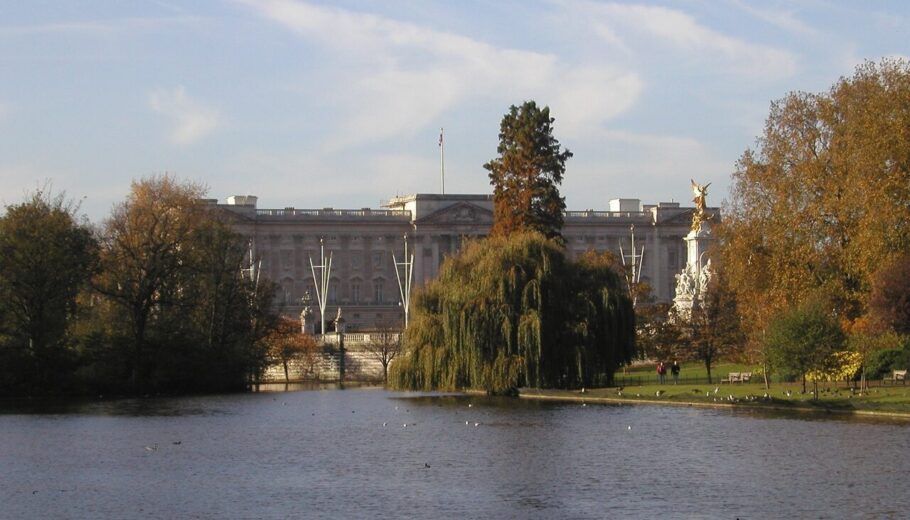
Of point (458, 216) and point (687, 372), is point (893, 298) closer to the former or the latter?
point (687, 372)

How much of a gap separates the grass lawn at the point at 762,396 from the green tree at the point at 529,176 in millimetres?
12189

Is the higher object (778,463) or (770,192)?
(770,192)

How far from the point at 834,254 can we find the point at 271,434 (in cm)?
2495

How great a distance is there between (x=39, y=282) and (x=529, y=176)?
2247 centimetres

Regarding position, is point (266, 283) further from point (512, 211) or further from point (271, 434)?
point (271, 434)

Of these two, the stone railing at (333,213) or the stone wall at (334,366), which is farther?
the stone railing at (333,213)

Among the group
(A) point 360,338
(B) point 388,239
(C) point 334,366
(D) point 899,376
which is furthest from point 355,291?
(D) point 899,376

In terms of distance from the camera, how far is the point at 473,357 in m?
58.8

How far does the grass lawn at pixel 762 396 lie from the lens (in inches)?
1811

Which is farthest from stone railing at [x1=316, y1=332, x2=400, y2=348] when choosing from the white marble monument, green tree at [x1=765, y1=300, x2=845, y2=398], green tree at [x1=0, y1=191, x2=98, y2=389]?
green tree at [x1=765, y1=300, x2=845, y2=398]

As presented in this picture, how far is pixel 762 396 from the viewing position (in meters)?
50.6

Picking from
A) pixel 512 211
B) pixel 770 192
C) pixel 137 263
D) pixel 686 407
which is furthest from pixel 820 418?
pixel 137 263

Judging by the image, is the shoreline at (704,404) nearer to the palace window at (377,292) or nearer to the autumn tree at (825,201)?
the autumn tree at (825,201)

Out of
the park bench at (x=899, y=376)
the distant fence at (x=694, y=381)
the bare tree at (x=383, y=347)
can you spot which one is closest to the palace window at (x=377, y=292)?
the bare tree at (x=383, y=347)
